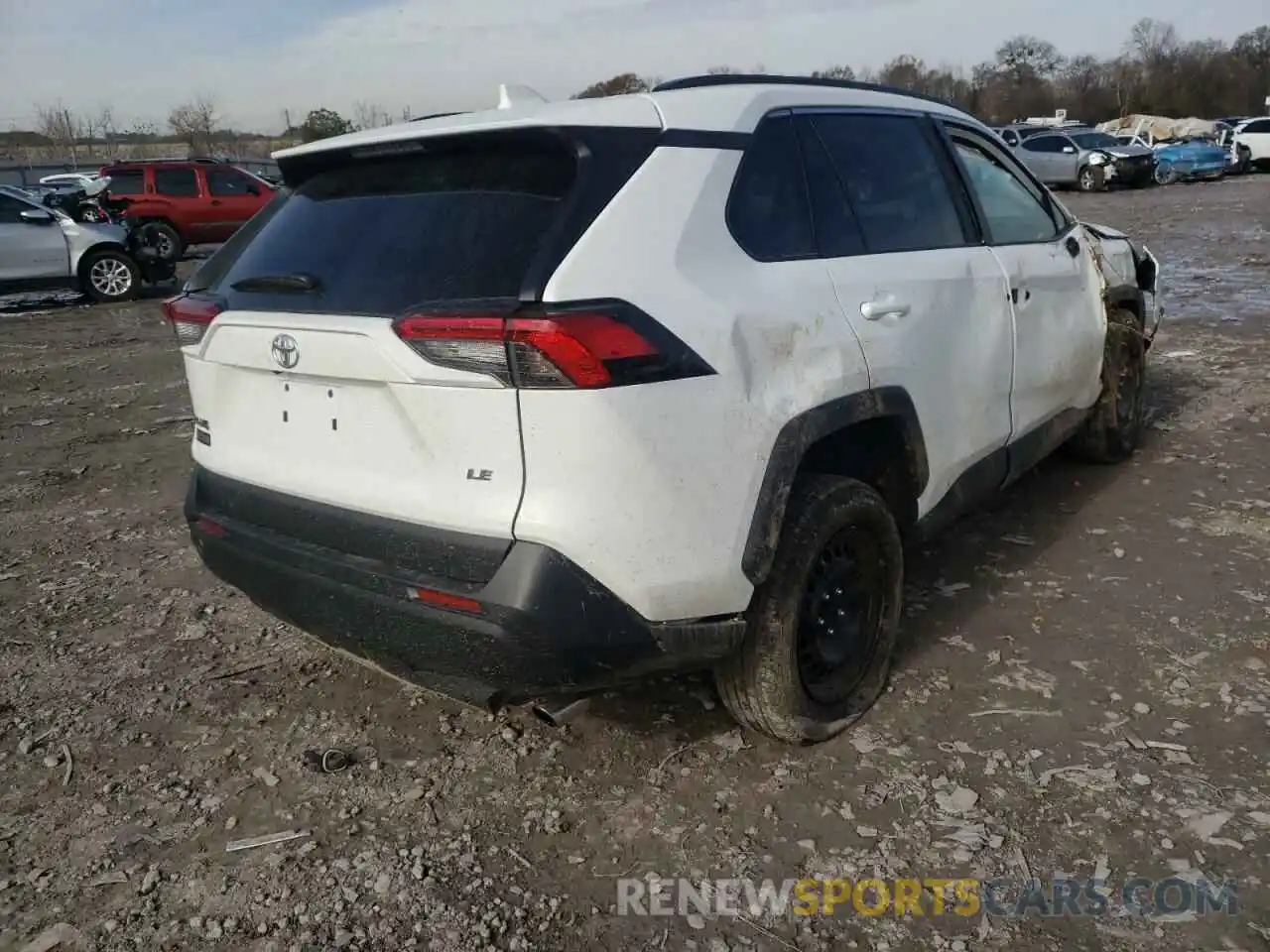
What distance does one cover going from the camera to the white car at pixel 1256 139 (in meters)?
33.4

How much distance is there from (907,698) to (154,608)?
2.94 meters

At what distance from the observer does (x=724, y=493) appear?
7.96 feet

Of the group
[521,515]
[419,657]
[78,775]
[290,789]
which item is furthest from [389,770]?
[521,515]

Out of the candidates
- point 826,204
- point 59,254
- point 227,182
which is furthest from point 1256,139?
point 826,204

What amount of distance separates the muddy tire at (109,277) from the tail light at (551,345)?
1352 cm

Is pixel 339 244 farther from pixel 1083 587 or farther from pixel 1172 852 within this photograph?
pixel 1083 587

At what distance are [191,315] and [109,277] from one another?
12779 mm

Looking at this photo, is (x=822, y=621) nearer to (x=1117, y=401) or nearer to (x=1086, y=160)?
(x=1117, y=401)

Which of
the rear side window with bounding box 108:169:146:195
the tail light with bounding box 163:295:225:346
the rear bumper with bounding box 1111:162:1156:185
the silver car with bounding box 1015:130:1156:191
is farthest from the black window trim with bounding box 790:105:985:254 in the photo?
the rear bumper with bounding box 1111:162:1156:185

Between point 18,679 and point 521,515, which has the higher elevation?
point 521,515

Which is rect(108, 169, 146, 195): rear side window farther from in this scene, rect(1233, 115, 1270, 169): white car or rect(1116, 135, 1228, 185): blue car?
rect(1233, 115, 1270, 169): white car

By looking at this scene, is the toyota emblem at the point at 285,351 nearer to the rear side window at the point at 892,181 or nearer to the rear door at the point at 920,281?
the rear door at the point at 920,281

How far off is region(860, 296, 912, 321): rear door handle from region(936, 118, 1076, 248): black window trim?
0.92 m

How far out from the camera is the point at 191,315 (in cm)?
288
